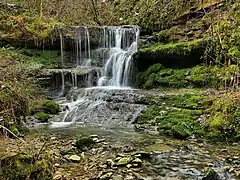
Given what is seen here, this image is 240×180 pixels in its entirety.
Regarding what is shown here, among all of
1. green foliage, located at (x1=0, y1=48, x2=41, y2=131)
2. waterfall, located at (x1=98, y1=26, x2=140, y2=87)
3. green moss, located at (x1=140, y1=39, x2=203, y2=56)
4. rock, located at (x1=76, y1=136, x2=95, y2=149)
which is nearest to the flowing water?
waterfall, located at (x1=98, y1=26, x2=140, y2=87)

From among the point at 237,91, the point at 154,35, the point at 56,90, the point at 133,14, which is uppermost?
the point at 133,14

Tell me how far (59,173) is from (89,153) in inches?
49.3

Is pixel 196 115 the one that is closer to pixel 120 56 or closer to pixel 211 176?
pixel 211 176

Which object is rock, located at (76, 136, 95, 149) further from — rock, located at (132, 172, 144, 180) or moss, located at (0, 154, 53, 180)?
moss, located at (0, 154, 53, 180)

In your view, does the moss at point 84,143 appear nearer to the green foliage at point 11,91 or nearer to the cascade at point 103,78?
the green foliage at point 11,91

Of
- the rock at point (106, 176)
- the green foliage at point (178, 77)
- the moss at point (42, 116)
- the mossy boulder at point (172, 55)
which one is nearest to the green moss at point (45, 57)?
the mossy boulder at point (172, 55)

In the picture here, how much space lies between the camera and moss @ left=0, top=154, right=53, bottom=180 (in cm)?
378

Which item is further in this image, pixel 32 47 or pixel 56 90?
pixel 32 47

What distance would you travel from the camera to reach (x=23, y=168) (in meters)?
3.86

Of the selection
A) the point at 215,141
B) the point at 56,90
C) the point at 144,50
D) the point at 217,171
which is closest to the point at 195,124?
the point at 215,141

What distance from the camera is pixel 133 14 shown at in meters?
16.5

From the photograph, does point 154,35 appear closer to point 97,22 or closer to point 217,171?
point 97,22

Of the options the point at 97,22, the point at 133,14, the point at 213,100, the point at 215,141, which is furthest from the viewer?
the point at 97,22

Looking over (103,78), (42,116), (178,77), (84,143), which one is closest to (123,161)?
(84,143)
